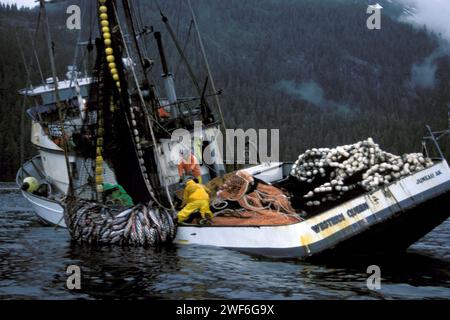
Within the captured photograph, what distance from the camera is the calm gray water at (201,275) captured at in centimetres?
1066

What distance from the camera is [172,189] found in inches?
728

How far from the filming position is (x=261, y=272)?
40.0 feet

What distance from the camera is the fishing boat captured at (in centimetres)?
1330

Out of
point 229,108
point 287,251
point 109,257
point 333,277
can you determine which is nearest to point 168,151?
point 109,257

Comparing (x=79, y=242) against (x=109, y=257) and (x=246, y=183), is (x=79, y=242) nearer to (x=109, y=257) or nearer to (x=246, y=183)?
(x=109, y=257)

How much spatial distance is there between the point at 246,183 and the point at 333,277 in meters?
4.45

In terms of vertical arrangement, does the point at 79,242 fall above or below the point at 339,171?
below

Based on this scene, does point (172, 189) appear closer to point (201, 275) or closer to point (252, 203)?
point (252, 203)

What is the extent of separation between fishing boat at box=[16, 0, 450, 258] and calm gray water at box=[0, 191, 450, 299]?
17.2 inches

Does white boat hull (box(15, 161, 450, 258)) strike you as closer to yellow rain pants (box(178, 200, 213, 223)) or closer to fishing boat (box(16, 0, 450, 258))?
fishing boat (box(16, 0, 450, 258))

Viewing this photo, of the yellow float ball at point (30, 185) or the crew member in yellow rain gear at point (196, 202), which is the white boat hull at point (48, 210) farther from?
the crew member in yellow rain gear at point (196, 202)

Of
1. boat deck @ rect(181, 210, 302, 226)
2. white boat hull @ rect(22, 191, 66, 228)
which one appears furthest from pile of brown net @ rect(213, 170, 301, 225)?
white boat hull @ rect(22, 191, 66, 228)
